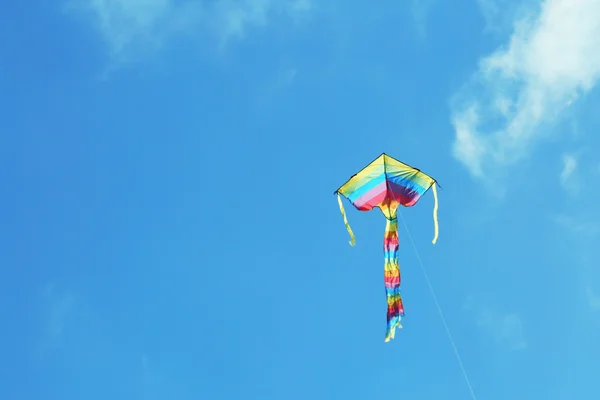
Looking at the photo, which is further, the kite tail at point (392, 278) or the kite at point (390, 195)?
the kite at point (390, 195)

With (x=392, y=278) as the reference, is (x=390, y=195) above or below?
above

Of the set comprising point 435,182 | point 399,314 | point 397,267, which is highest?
point 435,182

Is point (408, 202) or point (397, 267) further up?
point (408, 202)

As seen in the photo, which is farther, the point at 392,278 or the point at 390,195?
the point at 390,195

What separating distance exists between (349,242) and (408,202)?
125 inches

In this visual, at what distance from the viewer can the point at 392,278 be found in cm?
2259

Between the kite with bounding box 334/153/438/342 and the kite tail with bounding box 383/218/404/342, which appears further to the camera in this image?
the kite with bounding box 334/153/438/342

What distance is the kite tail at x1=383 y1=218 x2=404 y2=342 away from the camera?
A: 72.4ft

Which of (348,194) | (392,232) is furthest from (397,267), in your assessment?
(348,194)

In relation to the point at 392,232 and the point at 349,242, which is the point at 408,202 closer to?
the point at 392,232

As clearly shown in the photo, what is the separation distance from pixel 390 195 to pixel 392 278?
3161mm

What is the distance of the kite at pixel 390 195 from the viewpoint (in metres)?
22.4

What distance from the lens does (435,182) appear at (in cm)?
2333

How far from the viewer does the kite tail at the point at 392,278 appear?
22.1 m
